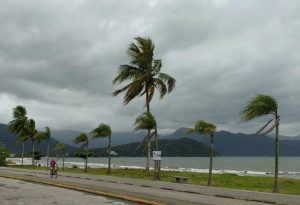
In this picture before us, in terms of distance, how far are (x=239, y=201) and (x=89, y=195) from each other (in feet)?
20.8

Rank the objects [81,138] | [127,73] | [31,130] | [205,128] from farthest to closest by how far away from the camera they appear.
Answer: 1. [31,130]
2. [81,138]
3. [127,73]
4. [205,128]

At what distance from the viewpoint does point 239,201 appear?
60.4 ft

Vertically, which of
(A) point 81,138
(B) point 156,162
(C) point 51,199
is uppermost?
(A) point 81,138

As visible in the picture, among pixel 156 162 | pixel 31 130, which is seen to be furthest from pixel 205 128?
pixel 31 130

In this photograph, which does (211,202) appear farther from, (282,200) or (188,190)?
(188,190)

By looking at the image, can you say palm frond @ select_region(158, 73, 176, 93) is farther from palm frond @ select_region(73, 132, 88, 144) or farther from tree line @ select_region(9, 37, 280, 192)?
palm frond @ select_region(73, 132, 88, 144)

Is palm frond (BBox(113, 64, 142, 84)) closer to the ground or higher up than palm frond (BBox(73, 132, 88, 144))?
higher up

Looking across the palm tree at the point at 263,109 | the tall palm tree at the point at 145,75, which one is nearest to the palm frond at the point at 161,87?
the tall palm tree at the point at 145,75

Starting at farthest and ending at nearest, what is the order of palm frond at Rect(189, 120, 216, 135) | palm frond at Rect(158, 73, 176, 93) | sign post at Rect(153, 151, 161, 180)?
1. palm frond at Rect(158, 73, 176, 93)
2. sign post at Rect(153, 151, 161, 180)
3. palm frond at Rect(189, 120, 216, 135)

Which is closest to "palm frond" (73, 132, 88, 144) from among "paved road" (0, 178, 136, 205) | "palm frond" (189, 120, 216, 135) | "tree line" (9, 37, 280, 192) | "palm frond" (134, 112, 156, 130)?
"tree line" (9, 37, 280, 192)

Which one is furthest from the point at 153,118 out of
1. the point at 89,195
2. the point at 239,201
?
the point at 239,201

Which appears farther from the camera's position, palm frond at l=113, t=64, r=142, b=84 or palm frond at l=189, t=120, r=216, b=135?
palm frond at l=113, t=64, r=142, b=84

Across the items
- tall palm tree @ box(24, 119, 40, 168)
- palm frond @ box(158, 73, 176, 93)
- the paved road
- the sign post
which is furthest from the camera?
tall palm tree @ box(24, 119, 40, 168)

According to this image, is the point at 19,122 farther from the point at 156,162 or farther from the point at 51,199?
the point at 51,199
